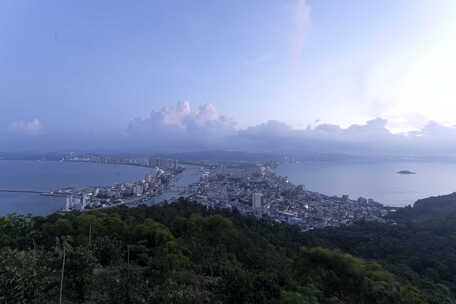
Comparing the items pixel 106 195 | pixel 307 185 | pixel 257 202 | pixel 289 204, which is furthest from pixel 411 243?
pixel 307 185

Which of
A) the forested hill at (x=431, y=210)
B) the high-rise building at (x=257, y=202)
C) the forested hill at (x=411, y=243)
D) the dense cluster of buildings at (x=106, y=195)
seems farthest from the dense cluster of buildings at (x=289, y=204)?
the dense cluster of buildings at (x=106, y=195)

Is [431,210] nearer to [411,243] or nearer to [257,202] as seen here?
[411,243]

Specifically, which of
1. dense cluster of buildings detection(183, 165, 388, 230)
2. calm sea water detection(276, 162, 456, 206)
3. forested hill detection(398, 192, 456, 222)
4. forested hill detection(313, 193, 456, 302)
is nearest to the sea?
calm sea water detection(276, 162, 456, 206)

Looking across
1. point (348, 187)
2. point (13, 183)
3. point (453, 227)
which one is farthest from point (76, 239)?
point (348, 187)

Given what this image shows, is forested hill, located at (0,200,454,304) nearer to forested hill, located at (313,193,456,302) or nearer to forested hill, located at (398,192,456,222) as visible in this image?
forested hill, located at (313,193,456,302)

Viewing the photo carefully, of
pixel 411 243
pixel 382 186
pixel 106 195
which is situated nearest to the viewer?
pixel 411 243

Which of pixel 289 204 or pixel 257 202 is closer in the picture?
pixel 257 202

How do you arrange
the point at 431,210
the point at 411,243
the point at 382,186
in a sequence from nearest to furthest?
the point at 411,243 → the point at 431,210 → the point at 382,186
